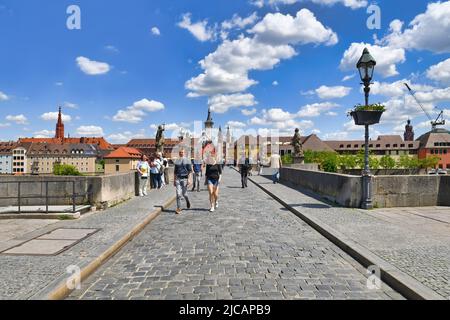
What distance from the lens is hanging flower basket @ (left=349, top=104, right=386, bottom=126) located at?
32.9 feet

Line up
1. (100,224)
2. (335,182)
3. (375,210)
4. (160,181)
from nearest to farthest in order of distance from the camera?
(100,224)
(375,210)
(335,182)
(160,181)

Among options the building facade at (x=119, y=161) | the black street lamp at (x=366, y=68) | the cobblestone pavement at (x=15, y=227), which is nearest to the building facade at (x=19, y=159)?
the building facade at (x=119, y=161)

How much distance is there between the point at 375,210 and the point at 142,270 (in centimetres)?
717

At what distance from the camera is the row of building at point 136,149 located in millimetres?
106188

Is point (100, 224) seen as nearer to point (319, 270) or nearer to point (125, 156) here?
point (319, 270)

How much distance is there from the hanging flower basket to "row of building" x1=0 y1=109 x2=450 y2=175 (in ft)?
255

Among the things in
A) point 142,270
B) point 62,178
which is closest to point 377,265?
point 142,270

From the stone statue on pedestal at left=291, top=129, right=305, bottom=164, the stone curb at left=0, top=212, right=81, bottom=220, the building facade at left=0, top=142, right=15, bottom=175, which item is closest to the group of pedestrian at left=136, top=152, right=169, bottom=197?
the stone curb at left=0, top=212, right=81, bottom=220

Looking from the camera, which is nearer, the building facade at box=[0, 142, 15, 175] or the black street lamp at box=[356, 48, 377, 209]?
the black street lamp at box=[356, 48, 377, 209]

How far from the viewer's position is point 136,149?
148500mm

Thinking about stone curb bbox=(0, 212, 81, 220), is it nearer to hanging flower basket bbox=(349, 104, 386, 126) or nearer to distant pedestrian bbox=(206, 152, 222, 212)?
distant pedestrian bbox=(206, 152, 222, 212)

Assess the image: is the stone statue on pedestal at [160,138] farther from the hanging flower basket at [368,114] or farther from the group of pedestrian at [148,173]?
the hanging flower basket at [368,114]
